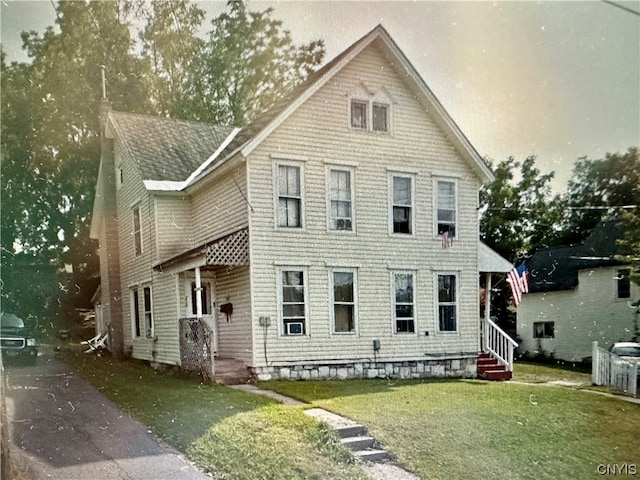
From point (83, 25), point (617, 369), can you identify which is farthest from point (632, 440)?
point (83, 25)

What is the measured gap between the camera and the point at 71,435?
4.91 ft

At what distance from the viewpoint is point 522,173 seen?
6.71 ft

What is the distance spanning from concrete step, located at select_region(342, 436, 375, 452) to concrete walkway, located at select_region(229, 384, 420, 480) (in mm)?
49

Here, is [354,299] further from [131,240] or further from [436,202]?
[131,240]

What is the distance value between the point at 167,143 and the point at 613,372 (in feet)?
6.86

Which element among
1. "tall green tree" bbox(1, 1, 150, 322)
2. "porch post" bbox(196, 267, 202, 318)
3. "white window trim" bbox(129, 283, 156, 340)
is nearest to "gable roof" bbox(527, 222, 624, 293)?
"porch post" bbox(196, 267, 202, 318)

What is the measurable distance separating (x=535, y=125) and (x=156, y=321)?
71.1 inches

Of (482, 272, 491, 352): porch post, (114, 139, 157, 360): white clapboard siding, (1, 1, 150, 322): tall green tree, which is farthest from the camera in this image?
(482, 272, 491, 352): porch post

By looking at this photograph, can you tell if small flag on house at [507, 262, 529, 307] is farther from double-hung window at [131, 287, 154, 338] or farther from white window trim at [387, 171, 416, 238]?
double-hung window at [131, 287, 154, 338]

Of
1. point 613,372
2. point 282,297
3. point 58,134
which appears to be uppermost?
point 58,134

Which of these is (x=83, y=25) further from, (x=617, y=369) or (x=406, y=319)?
(x=617, y=369)

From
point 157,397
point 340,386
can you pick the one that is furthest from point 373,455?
point 157,397

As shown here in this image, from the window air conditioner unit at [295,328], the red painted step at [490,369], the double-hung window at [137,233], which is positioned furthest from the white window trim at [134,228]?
the red painted step at [490,369]

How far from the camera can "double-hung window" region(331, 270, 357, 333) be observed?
204cm
